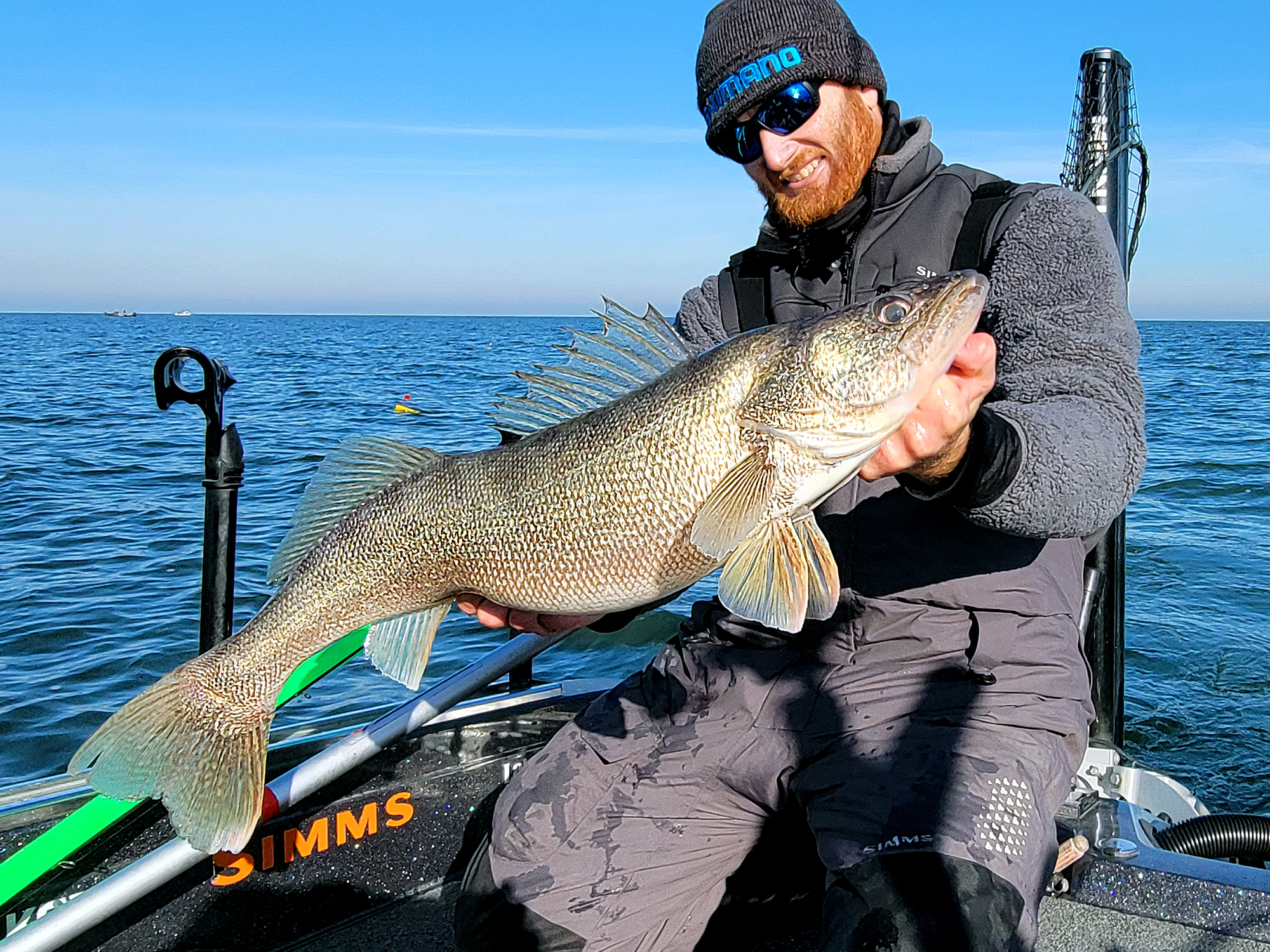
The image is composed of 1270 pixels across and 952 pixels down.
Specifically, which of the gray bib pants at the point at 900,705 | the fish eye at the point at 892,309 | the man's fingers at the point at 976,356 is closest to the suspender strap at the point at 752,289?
the gray bib pants at the point at 900,705

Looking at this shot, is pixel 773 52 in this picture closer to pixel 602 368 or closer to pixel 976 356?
pixel 602 368

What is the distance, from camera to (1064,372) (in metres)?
2.54

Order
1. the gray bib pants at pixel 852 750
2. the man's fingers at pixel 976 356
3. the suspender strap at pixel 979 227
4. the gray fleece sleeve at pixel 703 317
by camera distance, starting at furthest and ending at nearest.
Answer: the gray fleece sleeve at pixel 703 317 → the suspender strap at pixel 979 227 → the gray bib pants at pixel 852 750 → the man's fingers at pixel 976 356

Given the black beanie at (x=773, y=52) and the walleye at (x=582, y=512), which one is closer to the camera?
the walleye at (x=582, y=512)

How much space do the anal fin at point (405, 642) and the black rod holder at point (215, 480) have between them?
64 cm

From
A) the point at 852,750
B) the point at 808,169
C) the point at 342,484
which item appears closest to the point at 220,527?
the point at 342,484

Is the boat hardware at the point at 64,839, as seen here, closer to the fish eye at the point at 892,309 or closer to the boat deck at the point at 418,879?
the boat deck at the point at 418,879

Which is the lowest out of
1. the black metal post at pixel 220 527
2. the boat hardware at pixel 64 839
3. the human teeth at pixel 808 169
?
the boat hardware at pixel 64 839

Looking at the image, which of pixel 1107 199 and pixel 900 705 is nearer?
pixel 900 705

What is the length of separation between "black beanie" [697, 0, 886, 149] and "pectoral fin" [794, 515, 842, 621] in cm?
150

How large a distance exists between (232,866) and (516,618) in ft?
3.79

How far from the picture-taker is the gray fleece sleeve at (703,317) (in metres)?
3.51

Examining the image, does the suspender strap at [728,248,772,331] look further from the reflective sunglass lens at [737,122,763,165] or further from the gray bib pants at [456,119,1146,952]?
the reflective sunglass lens at [737,122,763,165]

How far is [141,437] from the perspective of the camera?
1655cm
